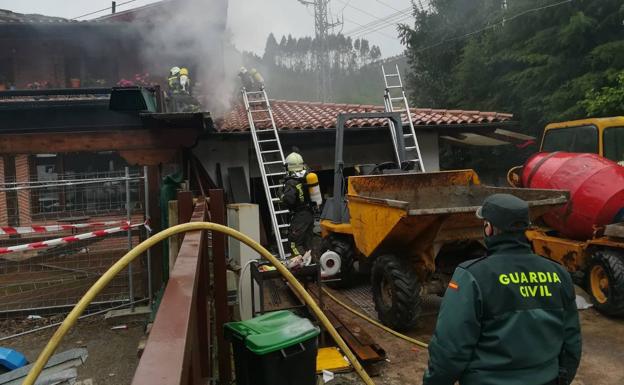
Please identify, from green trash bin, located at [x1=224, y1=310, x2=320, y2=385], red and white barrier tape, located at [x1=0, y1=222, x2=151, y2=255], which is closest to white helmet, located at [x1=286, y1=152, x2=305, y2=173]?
red and white barrier tape, located at [x1=0, y1=222, x2=151, y2=255]

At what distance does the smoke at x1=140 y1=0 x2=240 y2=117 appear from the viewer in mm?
15102

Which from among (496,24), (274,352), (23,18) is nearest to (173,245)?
(274,352)

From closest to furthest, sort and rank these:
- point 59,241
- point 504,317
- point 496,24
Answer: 1. point 504,317
2. point 59,241
3. point 496,24

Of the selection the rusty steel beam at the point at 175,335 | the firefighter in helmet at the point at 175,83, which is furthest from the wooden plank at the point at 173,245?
the firefighter in helmet at the point at 175,83

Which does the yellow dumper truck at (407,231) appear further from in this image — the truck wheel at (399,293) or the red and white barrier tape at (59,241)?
the red and white barrier tape at (59,241)

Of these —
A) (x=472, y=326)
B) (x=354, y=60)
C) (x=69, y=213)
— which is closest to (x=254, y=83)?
(x=69, y=213)

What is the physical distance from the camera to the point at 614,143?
678 centimetres

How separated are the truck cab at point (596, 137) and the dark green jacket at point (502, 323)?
555 centimetres

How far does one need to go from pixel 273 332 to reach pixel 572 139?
260 inches

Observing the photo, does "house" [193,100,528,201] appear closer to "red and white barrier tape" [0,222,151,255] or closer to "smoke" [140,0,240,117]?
"red and white barrier tape" [0,222,151,255]

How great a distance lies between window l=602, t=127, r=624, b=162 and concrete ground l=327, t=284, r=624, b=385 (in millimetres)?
2376

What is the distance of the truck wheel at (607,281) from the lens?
17.6 feet

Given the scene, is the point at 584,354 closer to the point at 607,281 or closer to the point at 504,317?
the point at 607,281

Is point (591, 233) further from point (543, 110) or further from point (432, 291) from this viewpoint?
point (543, 110)
